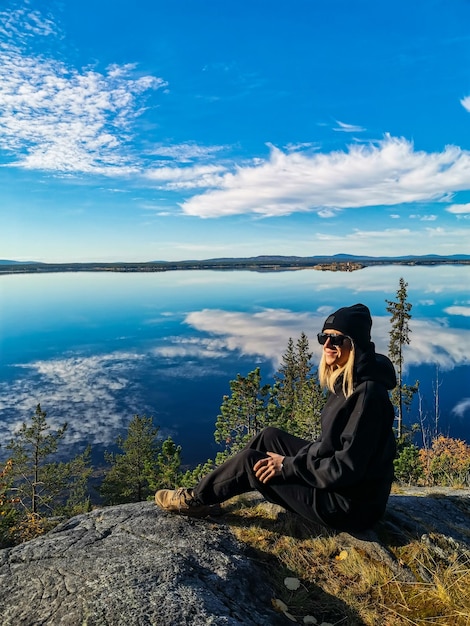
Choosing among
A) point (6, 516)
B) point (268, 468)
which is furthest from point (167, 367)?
point (268, 468)

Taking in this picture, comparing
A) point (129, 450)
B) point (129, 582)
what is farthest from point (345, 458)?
point (129, 450)

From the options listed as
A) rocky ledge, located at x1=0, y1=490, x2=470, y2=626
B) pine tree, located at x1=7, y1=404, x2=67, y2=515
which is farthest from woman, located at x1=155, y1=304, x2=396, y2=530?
pine tree, located at x1=7, y1=404, x2=67, y2=515

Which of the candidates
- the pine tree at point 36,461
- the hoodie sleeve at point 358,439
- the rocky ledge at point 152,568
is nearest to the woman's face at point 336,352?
the hoodie sleeve at point 358,439

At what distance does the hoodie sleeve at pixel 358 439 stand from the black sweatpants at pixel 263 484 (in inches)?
13.5

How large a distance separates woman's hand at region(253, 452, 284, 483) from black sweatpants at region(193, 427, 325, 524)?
8cm

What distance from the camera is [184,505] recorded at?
4676 millimetres

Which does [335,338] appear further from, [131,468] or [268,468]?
[131,468]

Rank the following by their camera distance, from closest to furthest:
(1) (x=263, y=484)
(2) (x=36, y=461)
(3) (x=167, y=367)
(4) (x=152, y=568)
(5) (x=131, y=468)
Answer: (4) (x=152, y=568) → (1) (x=263, y=484) → (2) (x=36, y=461) → (5) (x=131, y=468) → (3) (x=167, y=367)

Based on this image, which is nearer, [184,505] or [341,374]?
[341,374]

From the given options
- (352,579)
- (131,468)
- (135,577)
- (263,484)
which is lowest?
(131,468)

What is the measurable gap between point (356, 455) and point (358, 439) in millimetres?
143

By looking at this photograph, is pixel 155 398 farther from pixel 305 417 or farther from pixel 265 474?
pixel 265 474

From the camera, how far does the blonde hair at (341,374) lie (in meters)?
3.90

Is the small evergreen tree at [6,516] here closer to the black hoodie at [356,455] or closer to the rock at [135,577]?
the rock at [135,577]
